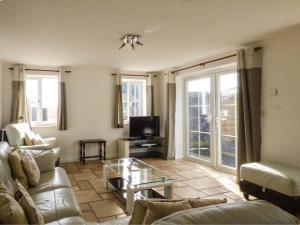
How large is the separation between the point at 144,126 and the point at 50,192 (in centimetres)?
379

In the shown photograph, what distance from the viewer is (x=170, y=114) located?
5758 mm

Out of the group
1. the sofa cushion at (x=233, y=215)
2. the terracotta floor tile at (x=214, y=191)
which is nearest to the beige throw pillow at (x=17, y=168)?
the sofa cushion at (x=233, y=215)

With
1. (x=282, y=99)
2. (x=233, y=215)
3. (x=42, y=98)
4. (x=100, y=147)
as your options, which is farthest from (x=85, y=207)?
(x=42, y=98)

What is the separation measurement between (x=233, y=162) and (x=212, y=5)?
9.99 ft

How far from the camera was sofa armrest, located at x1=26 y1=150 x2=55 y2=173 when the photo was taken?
124 inches

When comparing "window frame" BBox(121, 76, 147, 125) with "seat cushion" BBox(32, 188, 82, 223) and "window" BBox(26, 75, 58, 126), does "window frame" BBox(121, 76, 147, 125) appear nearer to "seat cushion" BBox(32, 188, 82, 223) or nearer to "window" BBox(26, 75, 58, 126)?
"window" BBox(26, 75, 58, 126)

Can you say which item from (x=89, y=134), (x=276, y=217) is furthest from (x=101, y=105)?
(x=276, y=217)

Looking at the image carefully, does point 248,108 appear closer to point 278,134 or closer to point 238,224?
point 278,134

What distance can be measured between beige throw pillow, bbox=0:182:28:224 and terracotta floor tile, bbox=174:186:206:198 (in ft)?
7.78

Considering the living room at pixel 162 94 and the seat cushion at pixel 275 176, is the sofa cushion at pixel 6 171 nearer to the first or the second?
the living room at pixel 162 94

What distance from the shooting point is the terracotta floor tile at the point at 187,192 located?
343cm

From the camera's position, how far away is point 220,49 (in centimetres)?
415

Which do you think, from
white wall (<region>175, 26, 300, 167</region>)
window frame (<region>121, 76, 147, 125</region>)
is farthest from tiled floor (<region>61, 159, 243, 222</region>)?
window frame (<region>121, 76, 147, 125</region>)

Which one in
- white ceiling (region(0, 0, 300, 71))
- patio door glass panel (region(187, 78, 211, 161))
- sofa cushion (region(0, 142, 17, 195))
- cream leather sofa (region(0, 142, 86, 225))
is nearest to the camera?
cream leather sofa (region(0, 142, 86, 225))
